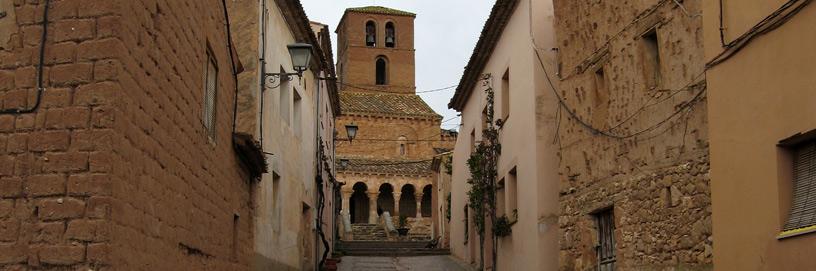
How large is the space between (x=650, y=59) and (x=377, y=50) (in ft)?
189

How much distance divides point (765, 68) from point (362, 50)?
199 feet

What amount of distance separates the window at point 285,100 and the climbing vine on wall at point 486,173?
4853 mm

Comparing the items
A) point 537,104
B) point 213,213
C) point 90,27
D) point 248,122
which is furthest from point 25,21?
point 537,104

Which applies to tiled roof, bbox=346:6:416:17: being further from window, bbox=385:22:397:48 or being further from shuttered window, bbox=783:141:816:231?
shuttered window, bbox=783:141:816:231

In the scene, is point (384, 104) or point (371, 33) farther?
point (371, 33)

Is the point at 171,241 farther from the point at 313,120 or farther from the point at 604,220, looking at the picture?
the point at 313,120

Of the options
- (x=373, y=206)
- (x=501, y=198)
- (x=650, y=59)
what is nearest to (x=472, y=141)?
(x=501, y=198)

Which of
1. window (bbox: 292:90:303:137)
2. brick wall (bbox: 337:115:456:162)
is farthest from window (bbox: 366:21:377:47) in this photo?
window (bbox: 292:90:303:137)

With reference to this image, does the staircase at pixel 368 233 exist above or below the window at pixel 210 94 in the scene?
above

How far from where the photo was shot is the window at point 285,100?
16.9 m

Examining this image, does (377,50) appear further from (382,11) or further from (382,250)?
(382,250)

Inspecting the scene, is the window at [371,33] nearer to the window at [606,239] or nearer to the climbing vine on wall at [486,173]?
the climbing vine on wall at [486,173]

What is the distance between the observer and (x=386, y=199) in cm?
5838

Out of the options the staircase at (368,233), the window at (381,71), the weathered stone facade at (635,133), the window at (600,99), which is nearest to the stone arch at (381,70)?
the window at (381,71)
